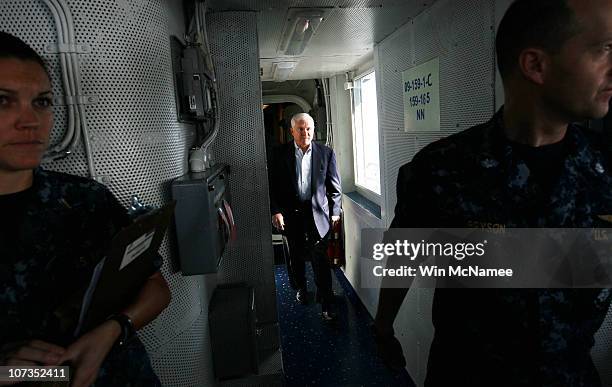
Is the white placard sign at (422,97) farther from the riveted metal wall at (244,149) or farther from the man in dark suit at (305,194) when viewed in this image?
the man in dark suit at (305,194)

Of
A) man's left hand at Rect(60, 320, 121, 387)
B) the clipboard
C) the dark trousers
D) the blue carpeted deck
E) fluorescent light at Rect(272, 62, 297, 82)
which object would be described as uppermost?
fluorescent light at Rect(272, 62, 297, 82)

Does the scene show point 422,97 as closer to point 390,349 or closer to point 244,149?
point 244,149

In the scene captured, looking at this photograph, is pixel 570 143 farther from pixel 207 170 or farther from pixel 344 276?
pixel 344 276

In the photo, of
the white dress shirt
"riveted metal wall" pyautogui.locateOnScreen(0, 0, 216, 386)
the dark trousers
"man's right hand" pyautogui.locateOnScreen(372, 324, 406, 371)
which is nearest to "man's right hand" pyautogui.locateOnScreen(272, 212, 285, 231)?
the dark trousers

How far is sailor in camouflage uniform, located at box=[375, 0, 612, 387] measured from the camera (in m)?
1.20

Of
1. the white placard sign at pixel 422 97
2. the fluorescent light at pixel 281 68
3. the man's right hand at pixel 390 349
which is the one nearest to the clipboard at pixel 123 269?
the man's right hand at pixel 390 349

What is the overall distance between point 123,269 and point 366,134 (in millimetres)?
4422

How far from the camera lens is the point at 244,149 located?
272 centimetres

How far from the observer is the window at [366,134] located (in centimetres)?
475

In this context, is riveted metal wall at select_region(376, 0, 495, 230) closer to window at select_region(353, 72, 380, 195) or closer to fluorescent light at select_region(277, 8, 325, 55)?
fluorescent light at select_region(277, 8, 325, 55)

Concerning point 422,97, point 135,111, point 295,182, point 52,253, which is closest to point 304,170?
point 295,182

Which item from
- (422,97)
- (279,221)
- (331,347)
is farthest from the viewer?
(279,221)

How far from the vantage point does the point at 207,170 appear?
2109mm

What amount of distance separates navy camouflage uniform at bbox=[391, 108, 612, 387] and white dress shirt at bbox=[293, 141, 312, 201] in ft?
9.30
